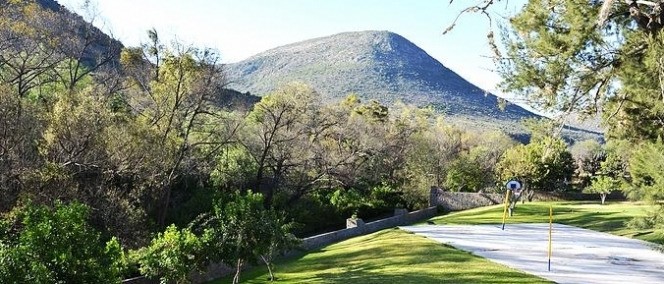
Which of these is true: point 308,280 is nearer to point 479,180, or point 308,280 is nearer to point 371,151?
point 371,151

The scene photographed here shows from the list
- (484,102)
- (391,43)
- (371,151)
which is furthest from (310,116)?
(391,43)

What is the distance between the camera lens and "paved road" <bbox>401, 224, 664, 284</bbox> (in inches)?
555

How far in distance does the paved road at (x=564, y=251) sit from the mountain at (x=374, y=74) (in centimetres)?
9664

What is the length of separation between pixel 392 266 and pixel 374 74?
453 ft

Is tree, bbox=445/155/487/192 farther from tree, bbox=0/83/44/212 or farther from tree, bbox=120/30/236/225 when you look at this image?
tree, bbox=0/83/44/212

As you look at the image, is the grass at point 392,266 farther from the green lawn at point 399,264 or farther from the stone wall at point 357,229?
the stone wall at point 357,229

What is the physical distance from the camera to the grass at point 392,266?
13617 millimetres

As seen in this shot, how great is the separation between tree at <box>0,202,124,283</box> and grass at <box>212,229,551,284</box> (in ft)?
24.1

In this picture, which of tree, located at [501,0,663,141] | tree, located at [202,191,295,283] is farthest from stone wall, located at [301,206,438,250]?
tree, located at [501,0,663,141]

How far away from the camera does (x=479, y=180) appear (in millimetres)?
45594

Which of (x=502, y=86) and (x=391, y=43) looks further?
(x=391, y=43)

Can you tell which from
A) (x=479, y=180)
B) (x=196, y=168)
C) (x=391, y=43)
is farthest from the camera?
(x=391, y=43)

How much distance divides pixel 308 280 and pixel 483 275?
4.62 meters

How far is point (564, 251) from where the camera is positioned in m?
17.9
